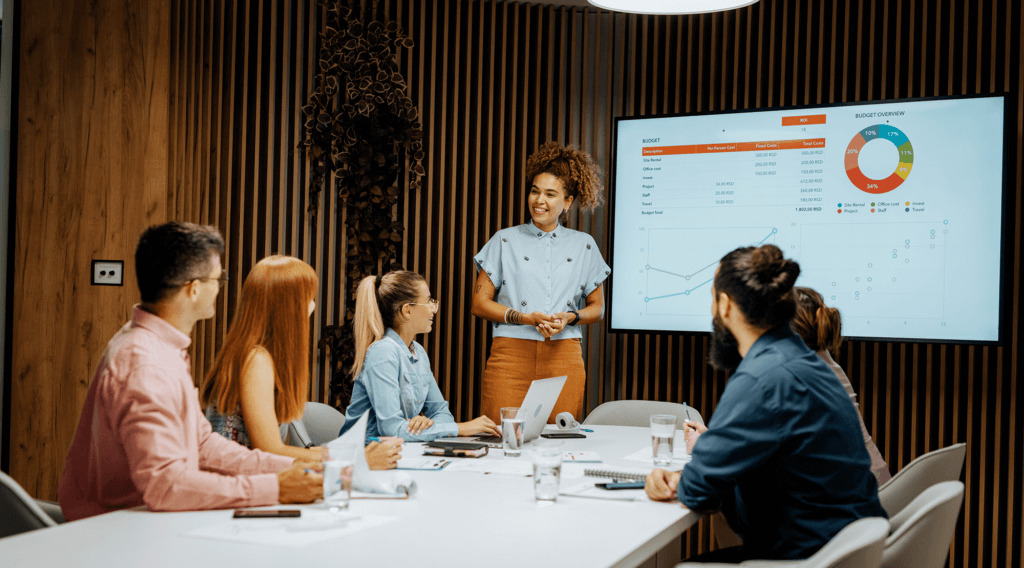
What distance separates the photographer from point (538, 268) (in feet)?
13.9

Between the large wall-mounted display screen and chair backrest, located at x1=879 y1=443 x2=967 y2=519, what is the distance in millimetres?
1730

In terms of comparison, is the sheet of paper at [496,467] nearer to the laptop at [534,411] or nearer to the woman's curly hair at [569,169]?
the laptop at [534,411]

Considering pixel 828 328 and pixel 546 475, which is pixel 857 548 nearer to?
pixel 546 475

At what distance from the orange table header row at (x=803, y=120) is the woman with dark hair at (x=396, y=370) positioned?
230cm

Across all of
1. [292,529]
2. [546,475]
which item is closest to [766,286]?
[546,475]

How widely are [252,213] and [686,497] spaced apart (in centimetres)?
360

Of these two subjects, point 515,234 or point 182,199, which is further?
point 182,199

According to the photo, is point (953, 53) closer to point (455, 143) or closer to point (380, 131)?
point (455, 143)

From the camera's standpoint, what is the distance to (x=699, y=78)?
15.8 ft

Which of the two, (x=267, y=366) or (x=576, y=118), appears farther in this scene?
(x=576, y=118)

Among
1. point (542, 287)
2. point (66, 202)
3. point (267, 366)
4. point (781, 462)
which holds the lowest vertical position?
point (781, 462)

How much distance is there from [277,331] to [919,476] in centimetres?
202

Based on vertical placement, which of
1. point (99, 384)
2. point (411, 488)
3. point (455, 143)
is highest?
point (455, 143)

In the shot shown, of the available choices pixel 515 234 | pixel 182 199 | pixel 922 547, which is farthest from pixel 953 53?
pixel 182 199
